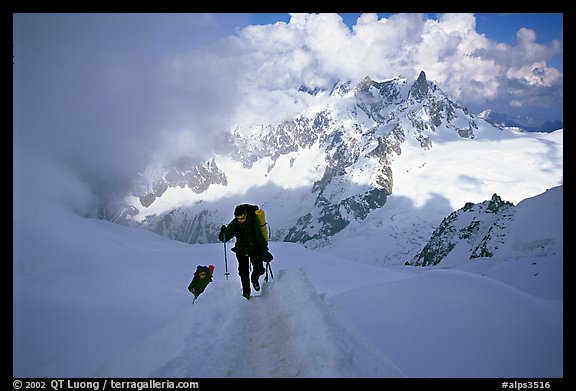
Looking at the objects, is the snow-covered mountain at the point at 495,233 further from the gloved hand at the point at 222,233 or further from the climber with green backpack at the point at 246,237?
the gloved hand at the point at 222,233

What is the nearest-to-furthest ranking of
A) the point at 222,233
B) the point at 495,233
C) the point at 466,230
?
the point at 222,233
the point at 495,233
the point at 466,230

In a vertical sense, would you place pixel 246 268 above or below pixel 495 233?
below

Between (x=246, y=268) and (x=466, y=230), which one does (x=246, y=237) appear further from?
(x=466, y=230)

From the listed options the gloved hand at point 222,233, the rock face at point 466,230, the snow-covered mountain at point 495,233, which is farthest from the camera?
the rock face at point 466,230

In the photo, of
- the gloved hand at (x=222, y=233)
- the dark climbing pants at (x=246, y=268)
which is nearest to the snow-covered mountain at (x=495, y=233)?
the dark climbing pants at (x=246, y=268)

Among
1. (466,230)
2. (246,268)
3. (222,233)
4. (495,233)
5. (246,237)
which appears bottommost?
(246,268)

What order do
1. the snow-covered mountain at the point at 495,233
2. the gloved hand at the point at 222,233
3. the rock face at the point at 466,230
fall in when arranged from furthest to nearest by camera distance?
1. the rock face at the point at 466,230
2. the snow-covered mountain at the point at 495,233
3. the gloved hand at the point at 222,233

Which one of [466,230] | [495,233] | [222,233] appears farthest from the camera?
[466,230]

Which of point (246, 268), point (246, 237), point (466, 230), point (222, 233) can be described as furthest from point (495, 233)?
point (222, 233)
